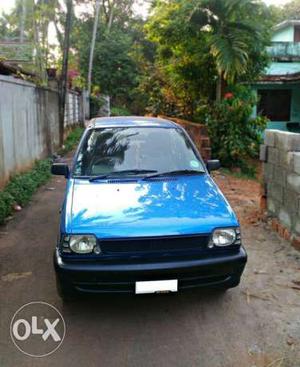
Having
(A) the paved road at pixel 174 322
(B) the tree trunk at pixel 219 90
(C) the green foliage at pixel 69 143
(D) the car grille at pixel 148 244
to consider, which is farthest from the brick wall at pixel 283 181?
(C) the green foliage at pixel 69 143

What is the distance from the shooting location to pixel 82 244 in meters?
3.43

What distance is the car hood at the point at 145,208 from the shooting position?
346cm

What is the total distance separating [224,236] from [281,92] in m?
13.8

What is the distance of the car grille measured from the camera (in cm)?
339

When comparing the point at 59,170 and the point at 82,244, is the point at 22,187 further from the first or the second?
the point at 82,244

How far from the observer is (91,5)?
3244 cm

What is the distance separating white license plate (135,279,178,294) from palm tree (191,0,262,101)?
7.90 metres

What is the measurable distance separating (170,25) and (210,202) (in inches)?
331

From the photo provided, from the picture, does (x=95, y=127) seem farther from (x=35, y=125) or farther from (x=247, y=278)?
(x=35, y=125)

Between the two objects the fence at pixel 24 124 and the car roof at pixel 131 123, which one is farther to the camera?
the fence at pixel 24 124

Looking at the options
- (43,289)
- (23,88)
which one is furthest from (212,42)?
(43,289)

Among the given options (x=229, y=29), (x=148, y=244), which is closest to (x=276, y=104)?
(x=229, y=29)

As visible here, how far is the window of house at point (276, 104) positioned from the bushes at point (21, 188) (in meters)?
9.33

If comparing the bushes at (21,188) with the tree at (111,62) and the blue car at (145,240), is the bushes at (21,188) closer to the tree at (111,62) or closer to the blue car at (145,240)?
the blue car at (145,240)
